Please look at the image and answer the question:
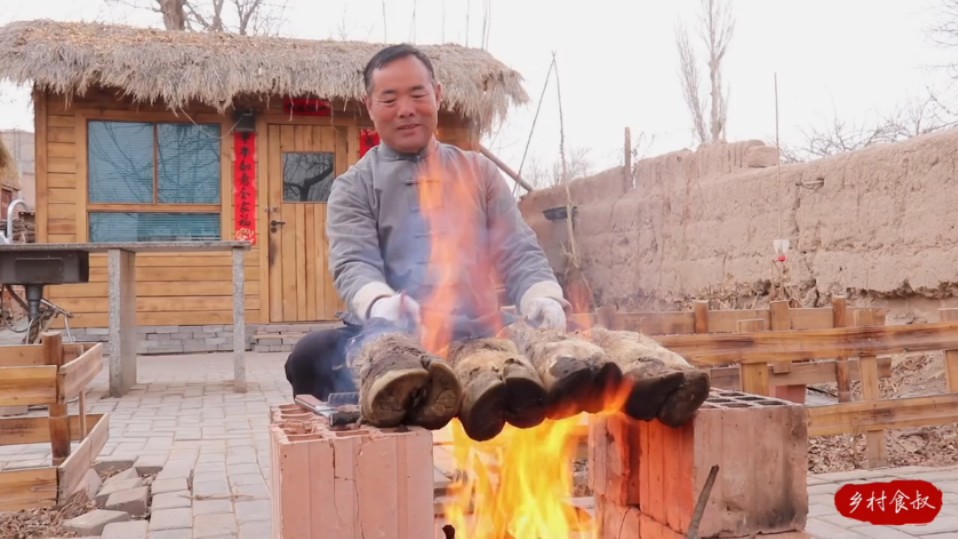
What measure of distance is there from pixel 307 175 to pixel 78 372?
22.5 feet

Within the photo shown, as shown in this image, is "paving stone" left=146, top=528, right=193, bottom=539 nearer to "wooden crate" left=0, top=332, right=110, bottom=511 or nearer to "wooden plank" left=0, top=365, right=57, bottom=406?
"wooden crate" left=0, top=332, right=110, bottom=511

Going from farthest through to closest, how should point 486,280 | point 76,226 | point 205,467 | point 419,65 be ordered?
point 76,226
point 205,467
point 486,280
point 419,65

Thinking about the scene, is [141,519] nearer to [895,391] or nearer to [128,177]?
[895,391]

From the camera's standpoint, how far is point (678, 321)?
4.29 metres

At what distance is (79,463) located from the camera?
348 cm

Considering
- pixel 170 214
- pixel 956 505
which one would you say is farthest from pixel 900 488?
pixel 170 214

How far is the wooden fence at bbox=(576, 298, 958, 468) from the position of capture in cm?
384

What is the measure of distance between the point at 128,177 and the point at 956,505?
9.25 meters

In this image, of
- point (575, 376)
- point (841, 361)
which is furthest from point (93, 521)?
point (841, 361)

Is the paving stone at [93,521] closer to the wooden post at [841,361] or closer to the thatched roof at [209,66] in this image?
the wooden post at [841,361]

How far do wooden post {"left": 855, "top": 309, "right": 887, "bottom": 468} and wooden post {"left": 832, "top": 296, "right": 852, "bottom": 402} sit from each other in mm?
343

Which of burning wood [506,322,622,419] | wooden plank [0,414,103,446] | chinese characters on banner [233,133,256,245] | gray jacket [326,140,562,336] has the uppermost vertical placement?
chinese characters on banner [233,133,256,245]

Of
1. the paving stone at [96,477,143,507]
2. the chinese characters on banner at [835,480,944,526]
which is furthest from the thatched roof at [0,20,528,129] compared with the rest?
the chinese characters on banner at [835,480,944,526]

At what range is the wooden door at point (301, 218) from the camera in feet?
33.0
